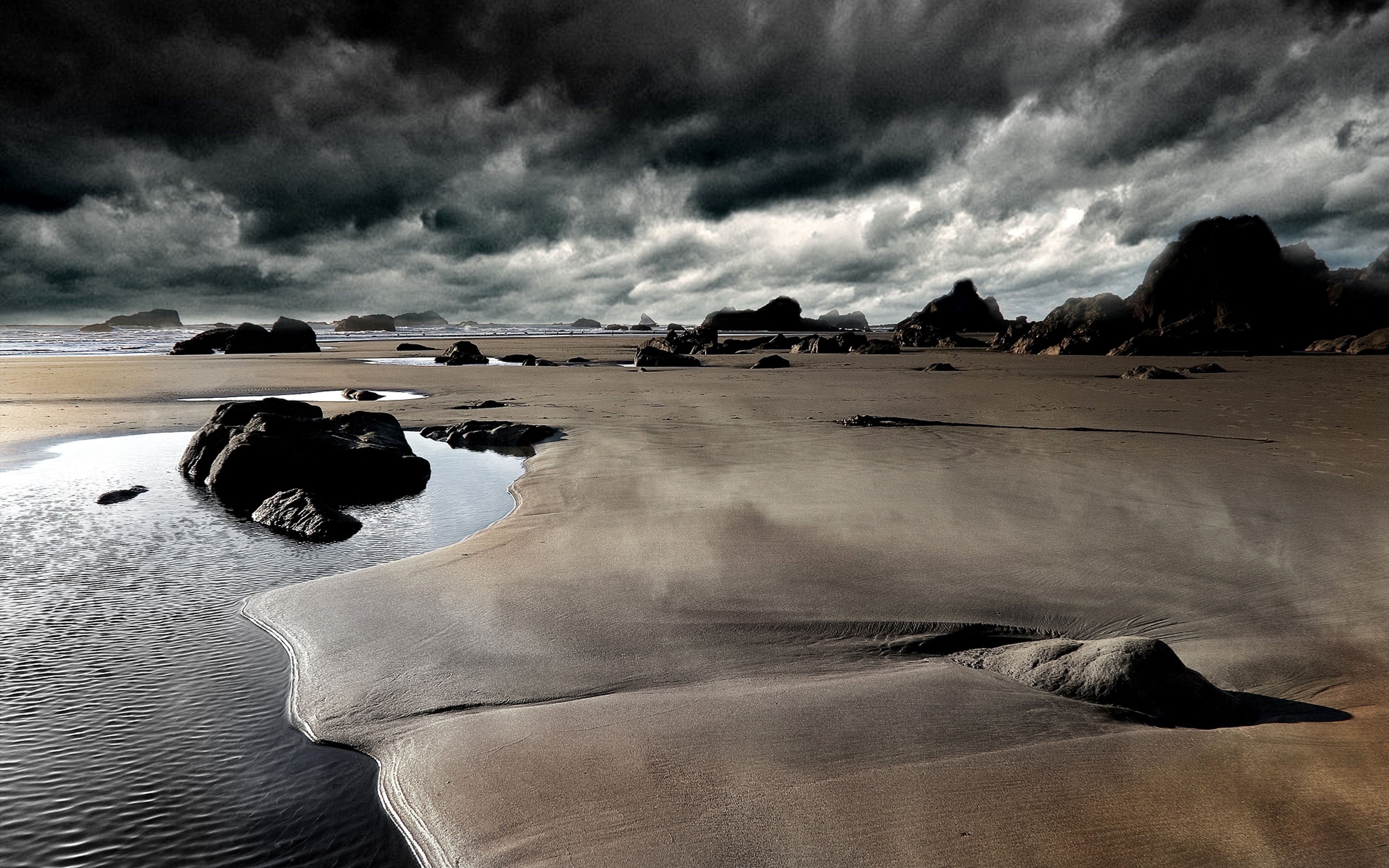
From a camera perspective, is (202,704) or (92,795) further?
(202,704)

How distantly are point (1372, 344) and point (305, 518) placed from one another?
1251 inches

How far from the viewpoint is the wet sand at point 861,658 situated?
84.2 inches

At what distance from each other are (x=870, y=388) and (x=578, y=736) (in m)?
13.5

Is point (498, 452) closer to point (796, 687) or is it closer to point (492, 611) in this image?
point (492, 611)

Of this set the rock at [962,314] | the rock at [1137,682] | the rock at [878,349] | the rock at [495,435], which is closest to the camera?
the rock at [1137,682]

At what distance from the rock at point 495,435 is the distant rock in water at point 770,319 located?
88499mm

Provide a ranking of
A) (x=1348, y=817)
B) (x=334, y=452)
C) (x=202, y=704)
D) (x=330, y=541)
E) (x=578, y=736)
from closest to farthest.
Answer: (x=1348, y=817), (x=578, y=736), (x=202, y=704), (x=330, y=541), (x=334, y=452)

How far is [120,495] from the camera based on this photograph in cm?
632

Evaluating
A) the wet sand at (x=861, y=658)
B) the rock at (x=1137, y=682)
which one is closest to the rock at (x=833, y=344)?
the wet sand at (x=861, y=658)

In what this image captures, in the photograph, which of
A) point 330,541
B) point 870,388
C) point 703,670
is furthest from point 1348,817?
point 870,388

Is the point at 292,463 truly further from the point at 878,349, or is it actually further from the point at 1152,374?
the point at 878,349

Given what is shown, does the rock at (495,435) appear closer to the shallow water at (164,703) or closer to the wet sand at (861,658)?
the wet sand at (861,658)

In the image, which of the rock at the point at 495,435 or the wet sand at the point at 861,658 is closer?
the wet sand at the point at 861,658

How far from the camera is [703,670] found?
320 cm
